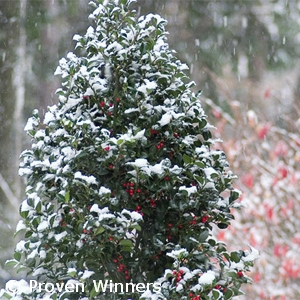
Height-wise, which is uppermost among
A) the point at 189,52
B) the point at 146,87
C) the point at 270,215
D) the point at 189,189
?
the point at 189,52

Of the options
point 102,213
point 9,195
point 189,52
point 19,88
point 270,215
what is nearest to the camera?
point 102,213

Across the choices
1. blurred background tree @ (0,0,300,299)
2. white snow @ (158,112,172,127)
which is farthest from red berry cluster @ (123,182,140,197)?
blurred background tree @ (0,0,300,299)

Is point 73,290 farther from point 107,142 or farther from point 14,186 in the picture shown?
point 14,186

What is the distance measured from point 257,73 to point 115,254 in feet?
16.5

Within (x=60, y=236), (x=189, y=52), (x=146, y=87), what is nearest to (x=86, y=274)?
(x=60, y=236)

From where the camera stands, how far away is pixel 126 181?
6.07 feet

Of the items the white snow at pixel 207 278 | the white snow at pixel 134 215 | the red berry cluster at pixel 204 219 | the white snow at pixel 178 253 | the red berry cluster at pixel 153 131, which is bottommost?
the white snow at pixel 207 278

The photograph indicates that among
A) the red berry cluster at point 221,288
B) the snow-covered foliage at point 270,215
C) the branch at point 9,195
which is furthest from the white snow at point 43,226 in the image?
the branch at point 9,195

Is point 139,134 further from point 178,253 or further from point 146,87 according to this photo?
point 178,253

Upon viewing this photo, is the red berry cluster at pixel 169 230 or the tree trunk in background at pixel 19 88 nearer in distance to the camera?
the red berry cluster at pixel 169 230

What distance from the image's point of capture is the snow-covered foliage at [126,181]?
5.77 feet

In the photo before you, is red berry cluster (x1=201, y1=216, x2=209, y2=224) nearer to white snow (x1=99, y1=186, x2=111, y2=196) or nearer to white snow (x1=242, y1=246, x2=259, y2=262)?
white snow (x1=242, y1=246, x2=259, y2=262)

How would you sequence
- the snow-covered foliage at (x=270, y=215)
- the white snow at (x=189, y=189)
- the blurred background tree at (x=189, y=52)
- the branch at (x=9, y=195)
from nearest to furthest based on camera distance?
1. the white snow at (x=189, y=189)
2. the snow-covered foliage at (x=270, y=215)
3. the branch at (x=9, y=195)
4. the blurred background tree at (x=189, y=52)

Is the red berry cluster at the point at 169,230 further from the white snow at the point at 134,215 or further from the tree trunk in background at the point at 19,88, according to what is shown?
the tree trunk in background at the point at 19,88
